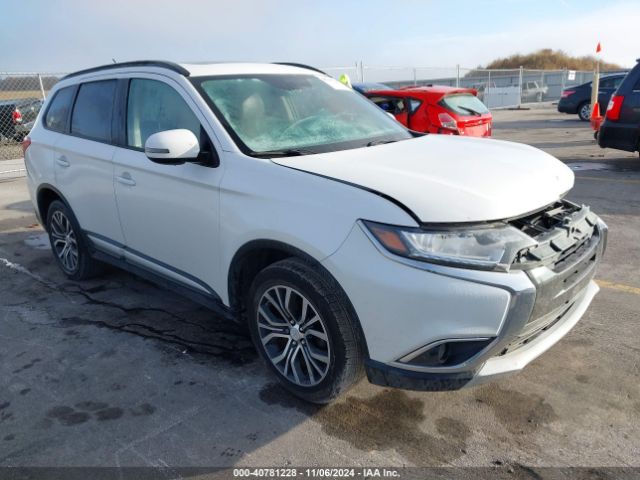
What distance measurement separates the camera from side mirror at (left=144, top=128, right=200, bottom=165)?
299 centimetres

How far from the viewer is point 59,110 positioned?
4.82 m

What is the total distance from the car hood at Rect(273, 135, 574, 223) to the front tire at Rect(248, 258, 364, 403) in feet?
1.71

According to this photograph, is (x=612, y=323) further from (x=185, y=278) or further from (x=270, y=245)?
(x=185, y=278)

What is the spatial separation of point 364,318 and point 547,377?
136cm

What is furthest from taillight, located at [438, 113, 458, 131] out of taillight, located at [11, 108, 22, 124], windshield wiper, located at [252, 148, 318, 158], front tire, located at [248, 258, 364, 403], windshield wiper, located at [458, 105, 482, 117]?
taillight, located at [11, 108, 22, 124]

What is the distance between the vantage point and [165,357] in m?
3.54

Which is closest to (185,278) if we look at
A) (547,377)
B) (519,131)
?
(547,377)

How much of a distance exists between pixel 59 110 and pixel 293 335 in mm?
3378

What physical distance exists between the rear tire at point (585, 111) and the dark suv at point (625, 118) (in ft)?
32.9

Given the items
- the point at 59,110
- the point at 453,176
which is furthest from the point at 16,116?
the point at 453,176

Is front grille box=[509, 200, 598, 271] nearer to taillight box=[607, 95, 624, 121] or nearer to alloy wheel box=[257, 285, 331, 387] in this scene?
alloy wheel box=[257, 285, 331, 387]

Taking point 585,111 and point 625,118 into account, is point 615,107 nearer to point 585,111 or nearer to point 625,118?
point 625,118

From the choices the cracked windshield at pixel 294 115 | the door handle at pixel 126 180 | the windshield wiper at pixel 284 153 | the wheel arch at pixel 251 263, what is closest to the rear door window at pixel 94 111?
the door handle at pixel 126 180

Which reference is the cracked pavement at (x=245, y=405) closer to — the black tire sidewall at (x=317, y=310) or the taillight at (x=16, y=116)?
the black tire sidewall at (x=317, y=310)
